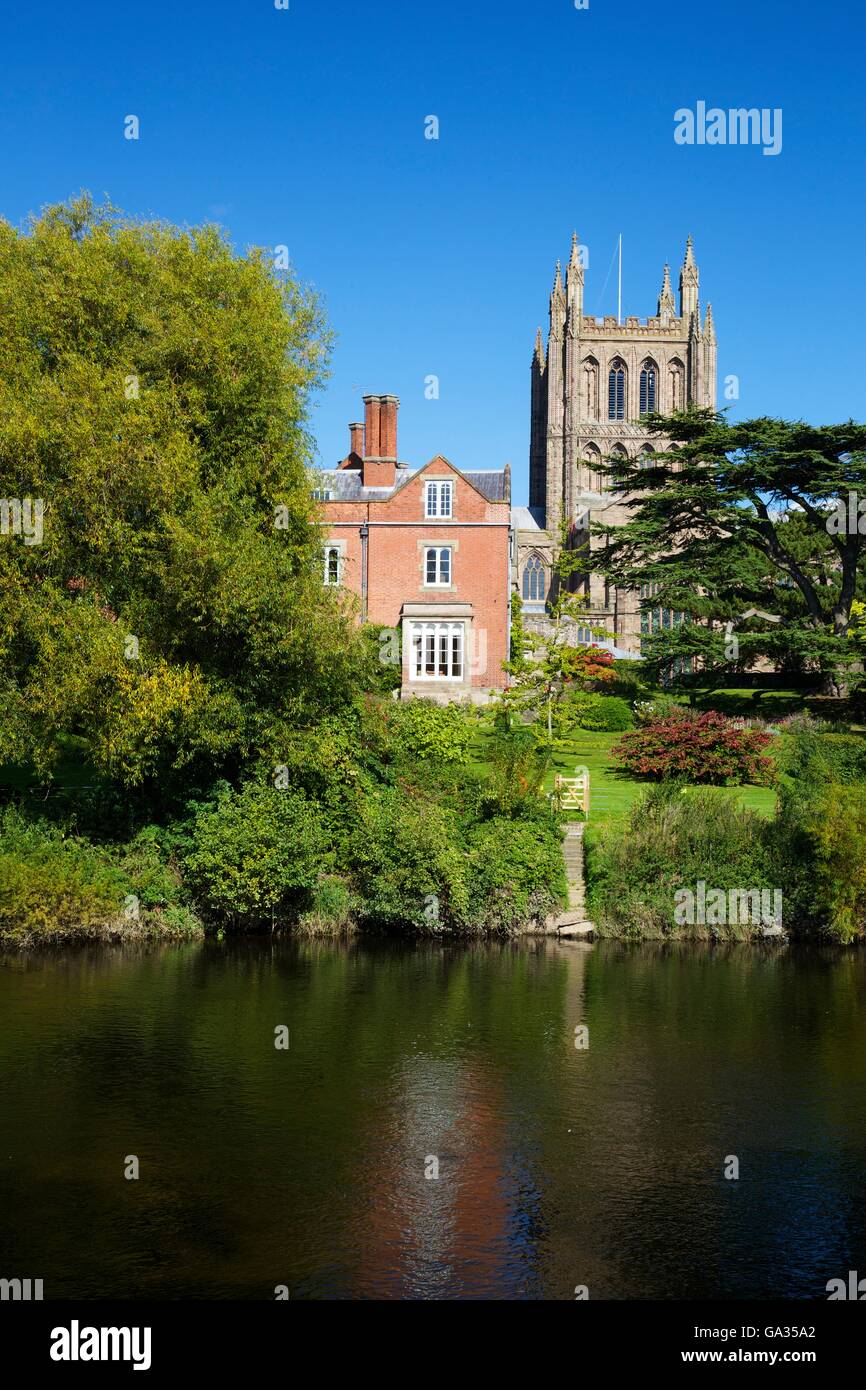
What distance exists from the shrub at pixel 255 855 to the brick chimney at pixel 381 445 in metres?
23.5

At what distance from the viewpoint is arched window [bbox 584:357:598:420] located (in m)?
105

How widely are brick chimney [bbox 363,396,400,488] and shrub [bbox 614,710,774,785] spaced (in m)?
18.0

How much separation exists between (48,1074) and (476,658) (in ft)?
101

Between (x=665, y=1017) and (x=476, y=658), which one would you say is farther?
(x=476, y=658)

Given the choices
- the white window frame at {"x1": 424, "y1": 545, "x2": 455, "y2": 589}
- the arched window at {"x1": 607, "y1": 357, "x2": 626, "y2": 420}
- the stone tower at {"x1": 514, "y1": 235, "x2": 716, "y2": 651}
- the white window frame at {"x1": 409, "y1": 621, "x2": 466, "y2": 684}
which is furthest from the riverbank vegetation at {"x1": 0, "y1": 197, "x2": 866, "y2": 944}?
the arched window at {"x1": 607, "y1": 357, "x2": 626, "y2": 420}

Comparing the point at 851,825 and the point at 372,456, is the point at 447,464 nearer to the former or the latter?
the point at 372,456

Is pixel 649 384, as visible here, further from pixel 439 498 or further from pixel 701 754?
pixel 701 754

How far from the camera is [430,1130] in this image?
51.0 ft

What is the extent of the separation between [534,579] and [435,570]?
52.0 metres

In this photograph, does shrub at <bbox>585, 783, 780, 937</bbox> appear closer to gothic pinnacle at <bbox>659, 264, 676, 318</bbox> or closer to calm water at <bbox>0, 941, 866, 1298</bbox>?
calm water at <bbox>0, 941, 866, 1298</bbox>

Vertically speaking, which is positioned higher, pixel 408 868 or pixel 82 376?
pixel 82 376
